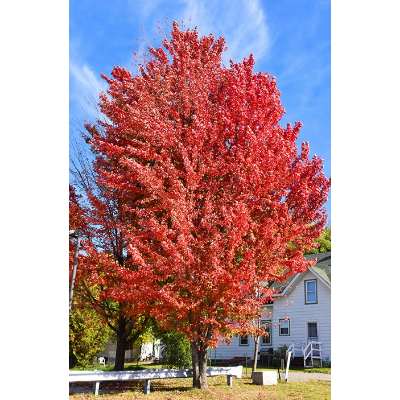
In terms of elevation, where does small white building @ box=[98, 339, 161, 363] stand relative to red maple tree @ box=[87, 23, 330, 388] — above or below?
below

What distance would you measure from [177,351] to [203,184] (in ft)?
7.02

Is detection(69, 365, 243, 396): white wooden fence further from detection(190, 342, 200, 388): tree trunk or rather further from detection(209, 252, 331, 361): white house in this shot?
detection(209, 252, 331, 361): white house

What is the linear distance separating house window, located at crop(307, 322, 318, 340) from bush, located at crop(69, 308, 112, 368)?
105 inches

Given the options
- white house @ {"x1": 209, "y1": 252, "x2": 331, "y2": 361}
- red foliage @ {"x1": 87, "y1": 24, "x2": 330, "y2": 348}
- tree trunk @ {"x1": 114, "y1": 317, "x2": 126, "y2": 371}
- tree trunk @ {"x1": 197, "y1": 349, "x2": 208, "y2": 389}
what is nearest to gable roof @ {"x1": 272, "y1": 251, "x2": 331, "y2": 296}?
white house @ {"x1": 209, "y1": 252, "x2": 331, "y2": 361}

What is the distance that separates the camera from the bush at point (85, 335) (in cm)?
631

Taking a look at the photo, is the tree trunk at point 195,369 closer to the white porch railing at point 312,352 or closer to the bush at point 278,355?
the bush at point 278,355

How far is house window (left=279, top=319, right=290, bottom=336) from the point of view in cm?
782

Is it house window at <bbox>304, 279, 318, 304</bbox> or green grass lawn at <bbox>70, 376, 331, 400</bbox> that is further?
house window at <bbox>304, 279, 318, 304</bbox>

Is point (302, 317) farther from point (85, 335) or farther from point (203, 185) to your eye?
point (203, 185)

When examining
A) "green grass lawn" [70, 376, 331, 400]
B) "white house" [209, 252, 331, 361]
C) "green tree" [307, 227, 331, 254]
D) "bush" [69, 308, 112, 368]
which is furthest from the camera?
"white house" [209, 252, 331, 361]

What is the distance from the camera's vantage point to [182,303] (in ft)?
16.5
